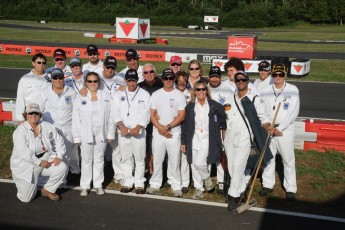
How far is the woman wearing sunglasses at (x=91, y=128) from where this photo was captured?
6.90m

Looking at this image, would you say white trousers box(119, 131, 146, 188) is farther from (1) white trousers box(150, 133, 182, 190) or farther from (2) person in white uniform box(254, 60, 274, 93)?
(2) person in white uniform box(254, 60, 274, 93)

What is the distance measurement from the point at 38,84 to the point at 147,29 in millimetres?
31307

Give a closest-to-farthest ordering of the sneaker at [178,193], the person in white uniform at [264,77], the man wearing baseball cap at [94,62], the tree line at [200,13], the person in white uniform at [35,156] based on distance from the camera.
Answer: the person in white uniform at [35,156]
the sneaker at [178,193]
the person in white uniform at [264,77]
the man wearing baseball cap at [94,62]
the tree line at [200,13]

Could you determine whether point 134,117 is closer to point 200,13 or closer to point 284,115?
point 284,115

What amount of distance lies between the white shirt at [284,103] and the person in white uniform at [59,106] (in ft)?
11.2

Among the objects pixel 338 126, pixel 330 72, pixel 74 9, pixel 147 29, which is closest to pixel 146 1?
pixel 74 9

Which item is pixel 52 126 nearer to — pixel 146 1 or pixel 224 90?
pixel 224 90

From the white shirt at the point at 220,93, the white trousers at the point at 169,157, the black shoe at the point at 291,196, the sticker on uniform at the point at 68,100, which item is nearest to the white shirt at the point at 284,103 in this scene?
the white shirt at the point at 220,93

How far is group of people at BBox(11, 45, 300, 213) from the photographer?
656 cm

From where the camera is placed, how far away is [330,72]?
853 inches

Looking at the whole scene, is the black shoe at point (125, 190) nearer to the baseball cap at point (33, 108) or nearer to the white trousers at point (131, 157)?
the white trousers at point (131, 157)

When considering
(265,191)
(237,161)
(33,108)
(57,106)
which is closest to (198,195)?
(237,161)

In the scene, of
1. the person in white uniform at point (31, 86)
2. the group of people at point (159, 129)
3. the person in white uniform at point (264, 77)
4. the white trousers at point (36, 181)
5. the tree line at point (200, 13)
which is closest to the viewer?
the group of people at point (159, 129)

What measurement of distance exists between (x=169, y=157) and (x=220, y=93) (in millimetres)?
1450
